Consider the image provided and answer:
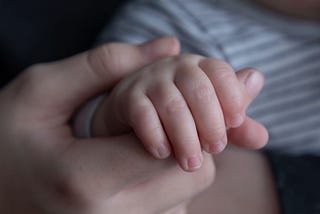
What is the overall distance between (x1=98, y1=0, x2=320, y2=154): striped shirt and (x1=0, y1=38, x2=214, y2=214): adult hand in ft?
0.68

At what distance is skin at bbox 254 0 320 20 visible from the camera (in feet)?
2.31

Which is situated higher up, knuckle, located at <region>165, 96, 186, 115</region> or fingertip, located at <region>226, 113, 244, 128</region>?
knuckle, located at <region>165, 96, 186, 115</region>

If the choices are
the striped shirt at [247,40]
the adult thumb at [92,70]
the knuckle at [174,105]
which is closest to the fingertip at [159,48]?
the adult thumb at [92,70]

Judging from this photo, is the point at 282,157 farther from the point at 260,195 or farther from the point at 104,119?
the point at 104,119

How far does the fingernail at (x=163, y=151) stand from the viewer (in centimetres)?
50

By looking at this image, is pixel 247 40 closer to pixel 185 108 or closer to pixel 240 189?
pixel 240 189

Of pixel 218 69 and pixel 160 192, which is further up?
pixel 218 69

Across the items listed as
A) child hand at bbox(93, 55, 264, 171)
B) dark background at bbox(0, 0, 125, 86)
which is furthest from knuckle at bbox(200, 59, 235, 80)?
dark background at bbox(0, 0, 125, 86)

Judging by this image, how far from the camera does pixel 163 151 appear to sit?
499 millimetres

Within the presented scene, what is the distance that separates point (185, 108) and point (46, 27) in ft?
1.34

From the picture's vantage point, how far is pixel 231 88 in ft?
1.68

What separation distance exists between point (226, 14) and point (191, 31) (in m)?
0.06

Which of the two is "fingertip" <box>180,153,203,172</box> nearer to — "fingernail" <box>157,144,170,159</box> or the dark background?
"fingernail" <box>157,144,170,159</box>

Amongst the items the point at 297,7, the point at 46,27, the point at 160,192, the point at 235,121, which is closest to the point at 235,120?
the point at 235,121
